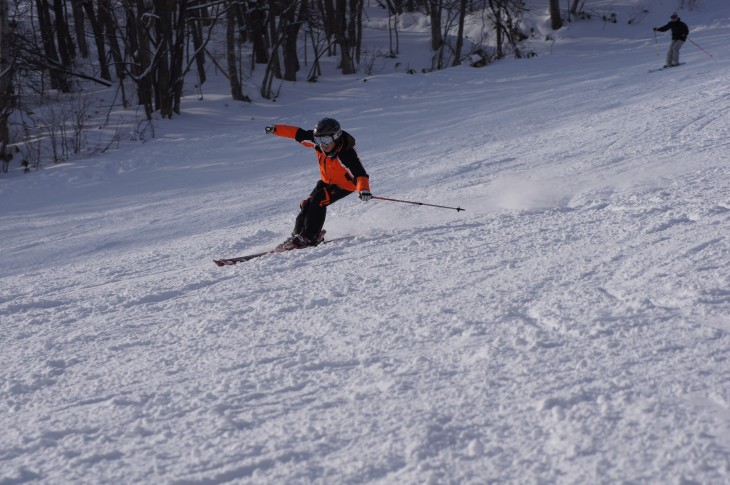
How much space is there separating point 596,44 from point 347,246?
23.7 m

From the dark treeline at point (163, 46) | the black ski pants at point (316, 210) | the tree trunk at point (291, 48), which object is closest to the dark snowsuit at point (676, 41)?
the dark treeline at point (163, 46)

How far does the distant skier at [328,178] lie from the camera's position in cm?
621

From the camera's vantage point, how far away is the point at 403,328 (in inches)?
153

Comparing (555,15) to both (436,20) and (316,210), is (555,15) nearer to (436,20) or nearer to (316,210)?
(436,20)

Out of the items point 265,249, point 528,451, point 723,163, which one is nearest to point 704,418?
point 528,451

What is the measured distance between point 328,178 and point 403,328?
288 centimetres

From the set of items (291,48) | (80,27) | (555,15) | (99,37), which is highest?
(80,27)

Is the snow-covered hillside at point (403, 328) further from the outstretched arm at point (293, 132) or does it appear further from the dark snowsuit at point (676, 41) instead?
the dark snowsuit at point (676, 41)

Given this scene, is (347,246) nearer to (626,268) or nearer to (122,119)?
(626,268)

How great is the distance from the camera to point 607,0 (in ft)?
105

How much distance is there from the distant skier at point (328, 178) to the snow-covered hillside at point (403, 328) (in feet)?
1.49

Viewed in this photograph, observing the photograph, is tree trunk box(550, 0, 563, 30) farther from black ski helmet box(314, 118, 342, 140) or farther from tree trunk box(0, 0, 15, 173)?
black ski helmet box(314, 118, 342, 140)

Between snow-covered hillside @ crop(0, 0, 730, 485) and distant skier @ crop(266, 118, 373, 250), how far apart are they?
45cm

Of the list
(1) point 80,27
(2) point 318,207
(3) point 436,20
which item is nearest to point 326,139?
(2) point 318,207
